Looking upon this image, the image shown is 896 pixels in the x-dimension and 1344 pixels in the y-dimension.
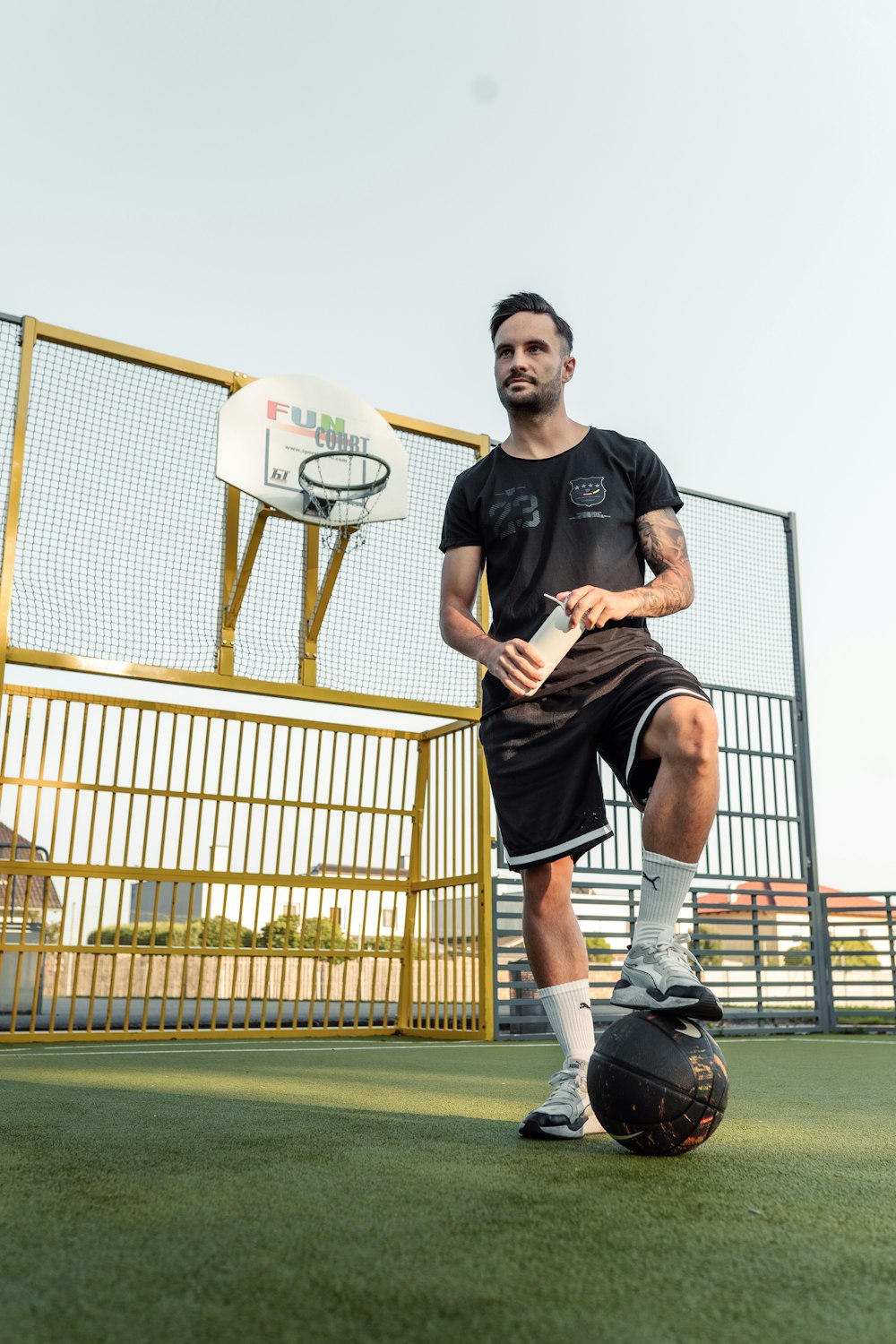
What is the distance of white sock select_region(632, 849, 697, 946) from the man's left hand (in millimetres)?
495

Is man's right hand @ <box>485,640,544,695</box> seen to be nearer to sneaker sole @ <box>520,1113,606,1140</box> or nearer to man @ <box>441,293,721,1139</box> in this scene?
man @ <box>441,293,721,1139</box>

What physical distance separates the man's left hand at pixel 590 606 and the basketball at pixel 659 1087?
2.60 ft

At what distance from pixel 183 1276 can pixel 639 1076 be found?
1.00 metres

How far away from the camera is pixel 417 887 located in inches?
262

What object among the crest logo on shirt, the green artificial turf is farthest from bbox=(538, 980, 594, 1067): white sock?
the crest logo on shirt

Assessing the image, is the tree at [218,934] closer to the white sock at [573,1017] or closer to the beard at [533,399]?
the white sock at [573,1017]

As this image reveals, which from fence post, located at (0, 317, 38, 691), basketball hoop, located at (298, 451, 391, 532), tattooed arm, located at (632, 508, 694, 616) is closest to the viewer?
tattooed arm, located at (632, 508, 694, 616)

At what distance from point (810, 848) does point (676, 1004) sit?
687 centimetres

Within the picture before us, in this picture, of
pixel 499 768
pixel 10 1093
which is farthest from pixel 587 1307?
pixel 10 1093

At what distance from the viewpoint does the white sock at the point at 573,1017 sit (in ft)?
7.53

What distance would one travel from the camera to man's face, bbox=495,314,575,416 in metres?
2.54

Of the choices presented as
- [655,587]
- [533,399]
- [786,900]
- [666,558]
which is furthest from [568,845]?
[786,900]

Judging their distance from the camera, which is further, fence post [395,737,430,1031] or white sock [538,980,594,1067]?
fence post [395,737,430,1031]

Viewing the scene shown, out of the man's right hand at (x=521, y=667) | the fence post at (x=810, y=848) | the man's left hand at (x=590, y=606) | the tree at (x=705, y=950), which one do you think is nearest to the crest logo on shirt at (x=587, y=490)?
the man's left hand at (x=590, y=606)
